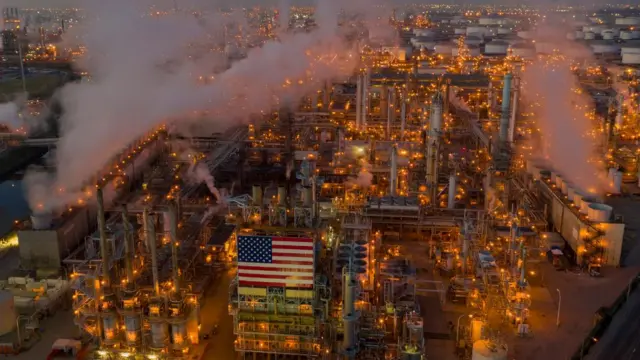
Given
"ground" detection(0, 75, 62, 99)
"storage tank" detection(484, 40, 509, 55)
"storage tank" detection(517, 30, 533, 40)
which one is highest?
"storage tank" detection(517, 30, 533, 40)

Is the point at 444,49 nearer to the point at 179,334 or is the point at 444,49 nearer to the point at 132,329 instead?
the point at 179,334

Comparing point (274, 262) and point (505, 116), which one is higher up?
point (505, 116)

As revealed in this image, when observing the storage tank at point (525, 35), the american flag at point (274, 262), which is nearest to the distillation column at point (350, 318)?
the american flag at point (274, 262)

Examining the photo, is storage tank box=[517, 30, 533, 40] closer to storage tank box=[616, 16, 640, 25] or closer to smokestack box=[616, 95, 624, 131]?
storage tank box=[616, 16, 640, 25]

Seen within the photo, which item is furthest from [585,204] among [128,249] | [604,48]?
[604,48]

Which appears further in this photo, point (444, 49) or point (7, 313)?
point (444, 49)

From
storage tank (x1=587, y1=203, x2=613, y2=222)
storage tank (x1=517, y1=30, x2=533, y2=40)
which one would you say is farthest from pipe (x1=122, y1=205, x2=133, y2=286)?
storage tank (x1=517, y1=30, x2=533, y2=40)

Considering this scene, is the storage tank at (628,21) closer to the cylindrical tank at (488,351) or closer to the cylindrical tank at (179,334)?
the cylindrical tank at (488,351)
